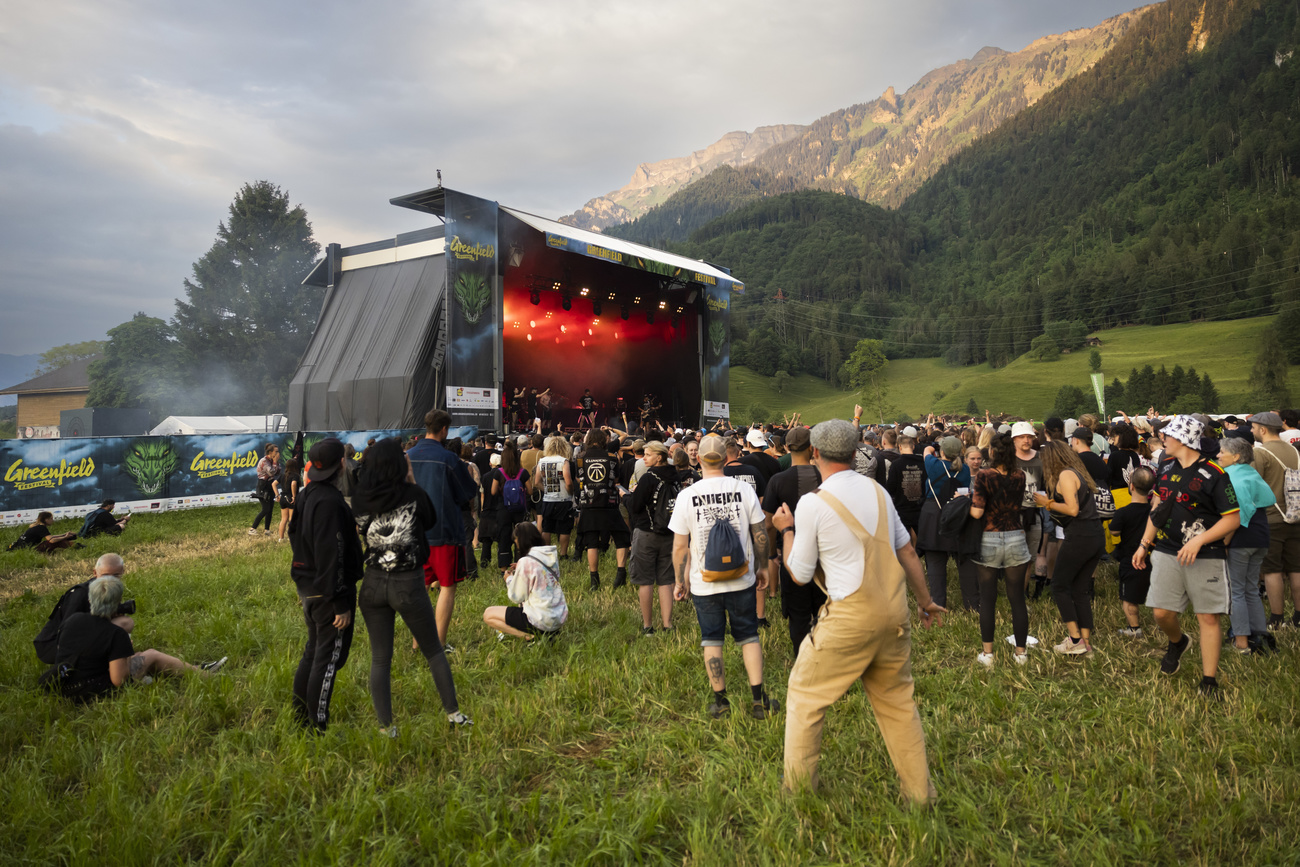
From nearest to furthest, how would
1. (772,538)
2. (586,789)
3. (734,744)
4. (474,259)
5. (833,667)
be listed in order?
(833,667) < (586,789) < (734,744) < (772,538) < (474,259)

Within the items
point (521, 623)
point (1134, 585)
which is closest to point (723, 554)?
point (521, 623)

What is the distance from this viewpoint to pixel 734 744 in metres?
3.36

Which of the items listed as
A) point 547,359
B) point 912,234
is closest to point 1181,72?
point 912,234

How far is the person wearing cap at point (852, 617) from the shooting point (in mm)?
2541

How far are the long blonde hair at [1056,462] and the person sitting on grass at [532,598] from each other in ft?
12.2

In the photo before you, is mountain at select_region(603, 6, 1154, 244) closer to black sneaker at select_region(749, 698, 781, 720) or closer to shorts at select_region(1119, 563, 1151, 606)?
shorts at select_region(1119, 563, 1151, 606)

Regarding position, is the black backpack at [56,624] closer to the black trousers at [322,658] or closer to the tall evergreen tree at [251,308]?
the black trousers at [322,658]

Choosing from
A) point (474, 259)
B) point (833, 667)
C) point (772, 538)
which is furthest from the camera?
point (474, 259)

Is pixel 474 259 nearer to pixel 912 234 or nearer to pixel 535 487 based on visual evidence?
pixel 535 487

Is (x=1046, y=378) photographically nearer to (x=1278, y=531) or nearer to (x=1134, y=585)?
(x=1278, y=531)

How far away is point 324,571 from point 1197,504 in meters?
5.01

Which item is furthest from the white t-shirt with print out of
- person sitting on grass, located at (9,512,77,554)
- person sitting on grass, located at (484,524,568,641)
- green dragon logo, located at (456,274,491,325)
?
green dragon logo, located at (456,274,491,325)

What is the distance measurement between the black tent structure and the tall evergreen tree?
22.0 metres

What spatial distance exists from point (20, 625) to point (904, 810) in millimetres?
7413
